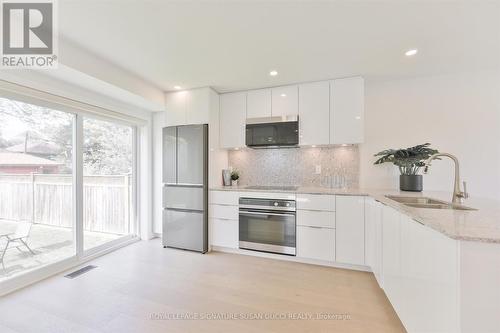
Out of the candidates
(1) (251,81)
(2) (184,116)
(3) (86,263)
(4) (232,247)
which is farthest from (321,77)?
(3) (86,263)

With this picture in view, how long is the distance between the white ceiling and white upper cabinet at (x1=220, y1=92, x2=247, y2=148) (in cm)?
60

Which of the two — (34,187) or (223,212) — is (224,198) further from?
(34,187)

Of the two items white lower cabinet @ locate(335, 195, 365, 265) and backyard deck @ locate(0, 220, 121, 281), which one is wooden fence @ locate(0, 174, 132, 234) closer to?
backyard deck @ locate(0, 220, 121, 281)

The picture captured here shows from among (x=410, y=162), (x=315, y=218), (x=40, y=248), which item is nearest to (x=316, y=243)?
(x=315, y=218)

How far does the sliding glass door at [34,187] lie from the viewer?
6.89ft

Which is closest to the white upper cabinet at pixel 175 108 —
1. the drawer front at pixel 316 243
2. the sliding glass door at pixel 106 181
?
the sliding glass door at pixel 106 181

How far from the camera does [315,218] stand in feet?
8.65

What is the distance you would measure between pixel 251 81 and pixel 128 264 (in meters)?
2.91

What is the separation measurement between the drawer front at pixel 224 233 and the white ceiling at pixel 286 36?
2054 mm

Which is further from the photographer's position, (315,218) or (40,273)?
(315,218)

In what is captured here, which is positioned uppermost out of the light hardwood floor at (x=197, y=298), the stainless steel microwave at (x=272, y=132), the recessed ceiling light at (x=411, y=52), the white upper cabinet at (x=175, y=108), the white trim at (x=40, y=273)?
the recessed ceiling light at (x=411, y=52)

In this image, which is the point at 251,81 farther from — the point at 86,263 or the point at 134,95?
the point at 86,263

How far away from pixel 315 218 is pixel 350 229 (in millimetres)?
410

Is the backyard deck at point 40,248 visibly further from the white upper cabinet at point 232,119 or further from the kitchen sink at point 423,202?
the kitchen sink at point 423,202
